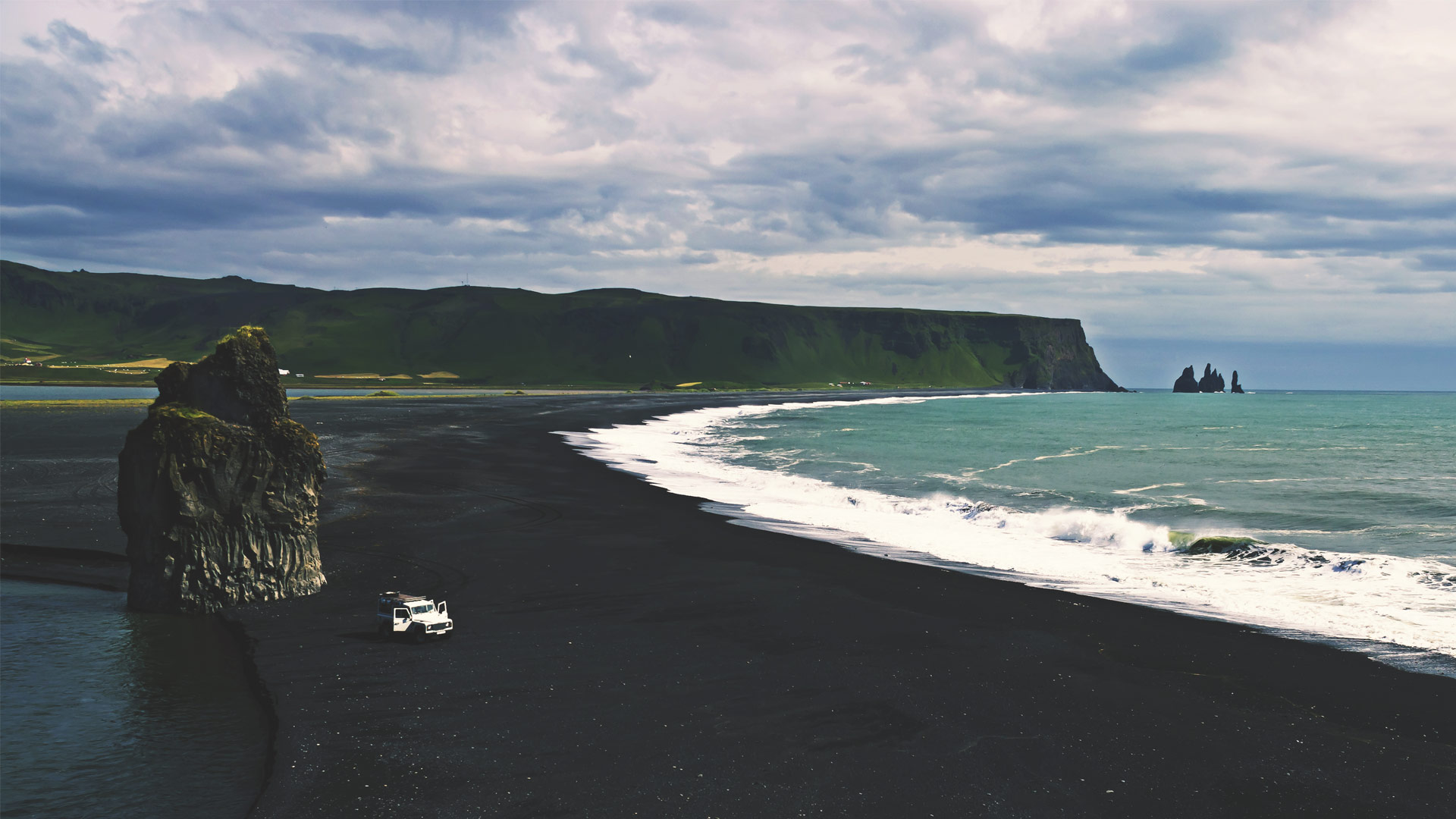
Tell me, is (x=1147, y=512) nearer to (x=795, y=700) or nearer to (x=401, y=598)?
(x=795, y=700)

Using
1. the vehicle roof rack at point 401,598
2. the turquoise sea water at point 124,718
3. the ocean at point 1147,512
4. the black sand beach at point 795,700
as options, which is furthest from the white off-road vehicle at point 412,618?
the ocean at point 1147,512

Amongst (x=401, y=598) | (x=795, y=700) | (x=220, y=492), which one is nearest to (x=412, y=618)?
(x=401, y=598)

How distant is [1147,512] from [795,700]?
24.2 meters

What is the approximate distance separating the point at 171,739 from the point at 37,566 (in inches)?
416

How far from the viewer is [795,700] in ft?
31.4

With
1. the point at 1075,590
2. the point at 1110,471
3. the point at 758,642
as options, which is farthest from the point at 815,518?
the point at 1110,471

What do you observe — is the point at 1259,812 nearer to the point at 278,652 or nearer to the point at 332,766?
the point at 332,766

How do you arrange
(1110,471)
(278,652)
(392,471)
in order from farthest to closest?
(1110,471) → (392,471) → (278,652)

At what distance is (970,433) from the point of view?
74.4 meters

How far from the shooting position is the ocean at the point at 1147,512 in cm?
1585

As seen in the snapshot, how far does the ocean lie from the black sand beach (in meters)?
3.12

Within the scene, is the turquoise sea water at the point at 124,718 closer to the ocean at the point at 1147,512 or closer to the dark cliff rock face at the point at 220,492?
the dark cliff rock face at the point at 220,492

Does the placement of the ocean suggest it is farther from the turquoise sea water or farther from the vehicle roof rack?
the turquoise sea water

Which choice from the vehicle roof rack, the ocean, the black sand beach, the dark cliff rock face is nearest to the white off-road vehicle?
the vehicle roof rack
